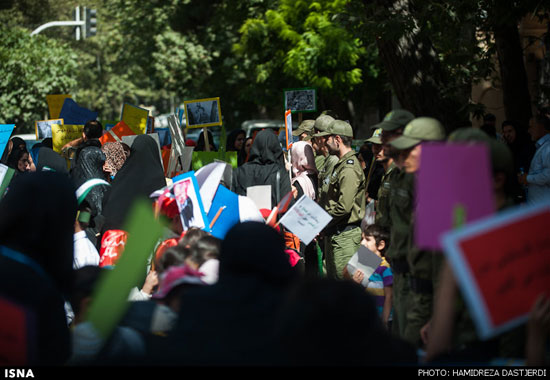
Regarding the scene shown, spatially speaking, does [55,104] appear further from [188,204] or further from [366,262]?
[366,262]

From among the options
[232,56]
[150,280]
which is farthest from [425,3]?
[232,56]

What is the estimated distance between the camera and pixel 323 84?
19531 millimetres

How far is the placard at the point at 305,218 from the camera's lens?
5949mm

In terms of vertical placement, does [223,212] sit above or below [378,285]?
above

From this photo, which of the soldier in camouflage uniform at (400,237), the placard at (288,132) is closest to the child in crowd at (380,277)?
the soldier in camouflage uniform at (400,237)

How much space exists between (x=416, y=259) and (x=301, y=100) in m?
6.88

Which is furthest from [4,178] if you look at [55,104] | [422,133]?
[55,104]

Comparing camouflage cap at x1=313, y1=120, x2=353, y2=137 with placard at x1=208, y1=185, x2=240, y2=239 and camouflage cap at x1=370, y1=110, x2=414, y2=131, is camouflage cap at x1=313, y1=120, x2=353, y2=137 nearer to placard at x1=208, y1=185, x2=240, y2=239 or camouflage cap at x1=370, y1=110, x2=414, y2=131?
placard at x1=208, y1=185, x2=240, y2=239

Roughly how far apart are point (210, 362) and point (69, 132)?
849cm

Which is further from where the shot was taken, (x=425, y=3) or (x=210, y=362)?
(x=425, y=3)

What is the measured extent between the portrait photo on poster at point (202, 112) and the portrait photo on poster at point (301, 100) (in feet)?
3.27

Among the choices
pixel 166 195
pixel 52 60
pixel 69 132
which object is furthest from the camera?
pixel 52 60

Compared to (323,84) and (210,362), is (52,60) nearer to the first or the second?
(323,84)

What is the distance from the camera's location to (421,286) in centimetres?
410
